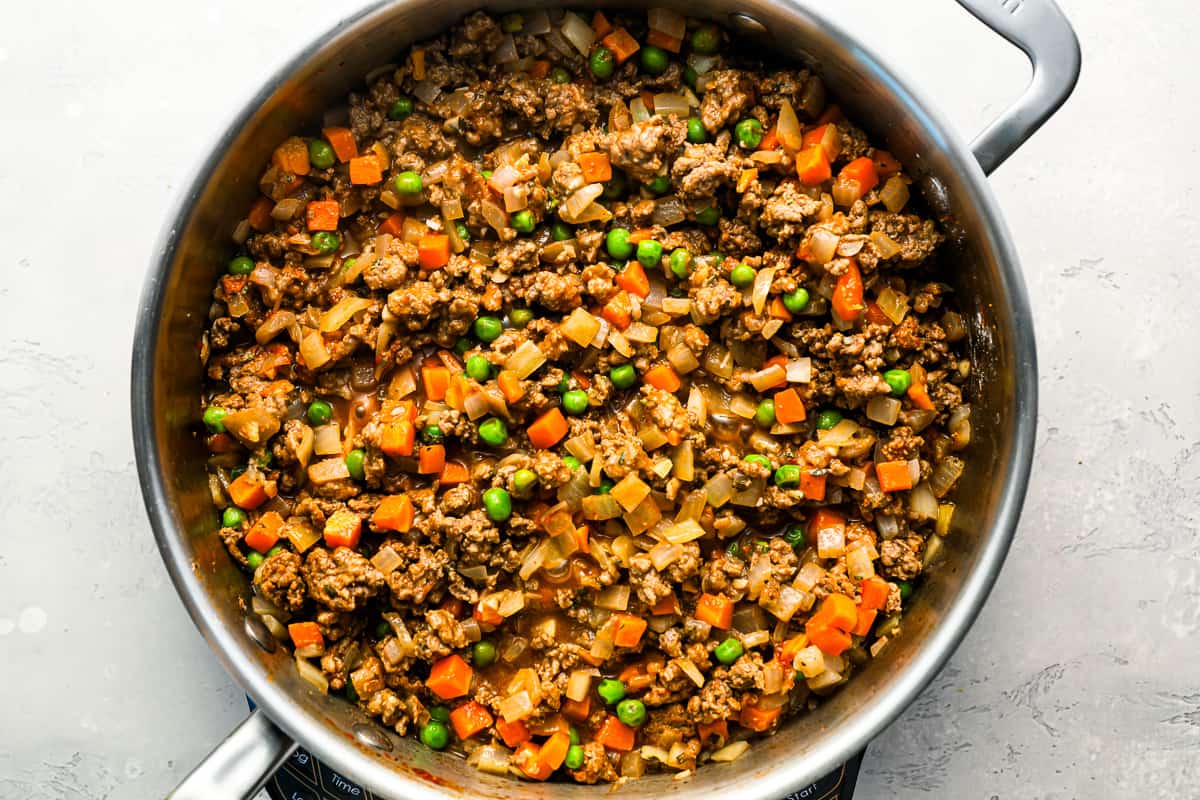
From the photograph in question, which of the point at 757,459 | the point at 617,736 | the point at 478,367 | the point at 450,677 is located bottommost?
the point at 617,736

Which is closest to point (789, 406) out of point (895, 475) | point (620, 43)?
point (895, 475)

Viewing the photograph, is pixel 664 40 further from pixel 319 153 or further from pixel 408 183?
pixel 319 153

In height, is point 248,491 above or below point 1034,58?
below

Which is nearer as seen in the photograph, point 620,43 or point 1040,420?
point 620,43

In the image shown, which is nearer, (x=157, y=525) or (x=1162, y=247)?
(x=157, y=525)

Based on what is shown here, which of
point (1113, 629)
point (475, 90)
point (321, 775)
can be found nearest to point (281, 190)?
point (475, 90)

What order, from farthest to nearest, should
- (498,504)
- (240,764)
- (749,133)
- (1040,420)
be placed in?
1. (1040,420)
2. (749,133)
3. (498,504)
4. (240,764)

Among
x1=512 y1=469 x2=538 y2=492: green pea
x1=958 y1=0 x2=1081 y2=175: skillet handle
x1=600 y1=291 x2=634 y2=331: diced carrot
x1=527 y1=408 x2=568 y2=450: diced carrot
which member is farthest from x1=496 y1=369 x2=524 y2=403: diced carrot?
x1=958 y1=0 x2=1081 y2=175: skillet handle

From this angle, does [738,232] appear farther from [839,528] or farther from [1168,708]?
[1168,708]

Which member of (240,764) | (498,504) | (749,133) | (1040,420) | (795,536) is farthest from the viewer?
(1040,420)
